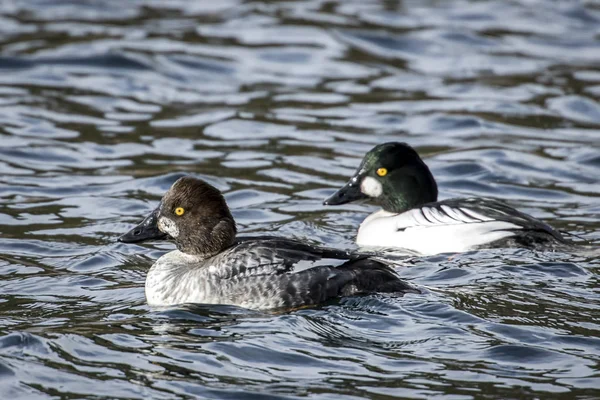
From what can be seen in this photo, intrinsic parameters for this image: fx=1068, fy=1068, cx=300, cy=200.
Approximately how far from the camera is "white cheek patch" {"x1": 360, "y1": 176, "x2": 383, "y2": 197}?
9852 millimetres

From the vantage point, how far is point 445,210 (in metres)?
9.31

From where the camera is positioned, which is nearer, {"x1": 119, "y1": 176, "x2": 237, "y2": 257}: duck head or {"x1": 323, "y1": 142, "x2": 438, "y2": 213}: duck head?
{"x1": 119, "y1": 176, "x2": 237, "y2": 257}: duck head

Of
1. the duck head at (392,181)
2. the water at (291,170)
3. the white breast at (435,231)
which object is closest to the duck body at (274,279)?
the water at (291,170)

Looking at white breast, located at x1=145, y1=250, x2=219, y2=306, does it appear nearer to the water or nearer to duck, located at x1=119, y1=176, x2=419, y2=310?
duck, located at x1=119, y1=176, x2=419, y2=310

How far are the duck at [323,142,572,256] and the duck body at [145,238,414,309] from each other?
1.72 meters

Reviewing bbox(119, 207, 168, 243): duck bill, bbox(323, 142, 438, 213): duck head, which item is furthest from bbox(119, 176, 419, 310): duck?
bbox(323, 142, 438, 213): duck head

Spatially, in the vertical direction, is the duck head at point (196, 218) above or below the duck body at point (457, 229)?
above

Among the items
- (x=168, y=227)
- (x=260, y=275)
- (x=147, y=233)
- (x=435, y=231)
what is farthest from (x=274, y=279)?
(x=435, y=231)

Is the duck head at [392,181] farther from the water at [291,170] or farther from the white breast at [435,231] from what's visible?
the water at [291,170]

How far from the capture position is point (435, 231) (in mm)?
9227

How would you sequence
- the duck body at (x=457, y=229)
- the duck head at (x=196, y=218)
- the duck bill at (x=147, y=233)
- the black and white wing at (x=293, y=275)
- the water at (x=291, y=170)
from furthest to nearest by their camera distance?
1. the duck body at (x=457, y=229)
2. the duck bill at (x=147, y=233)
3. the duck head at (x=196, y=218)
4. the black and white wing at (x=293, y=275)
5. the water at (x=291, y=170)

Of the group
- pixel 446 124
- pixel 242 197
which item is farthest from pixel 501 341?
pixel 446 124

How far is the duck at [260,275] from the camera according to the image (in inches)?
289

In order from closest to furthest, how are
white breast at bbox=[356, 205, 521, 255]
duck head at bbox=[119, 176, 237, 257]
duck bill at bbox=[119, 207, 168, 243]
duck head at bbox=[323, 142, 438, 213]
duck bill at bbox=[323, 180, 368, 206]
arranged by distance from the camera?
duck head at bbox=[119, 176, 237, 257]
duck bill at bbox=[119, 207, 168, 243]
white breast at bbox=[356, 205, 521, 255]
duck head at bbox=[323, 142, 438, 213]
duck bill at bbox=[323, 180, 368, 206]
